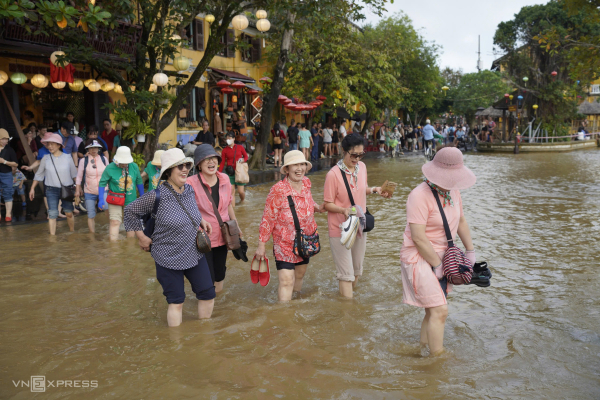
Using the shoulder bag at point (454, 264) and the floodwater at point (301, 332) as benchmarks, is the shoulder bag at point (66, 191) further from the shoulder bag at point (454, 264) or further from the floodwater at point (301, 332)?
the shoulder bag at point (454, 264)

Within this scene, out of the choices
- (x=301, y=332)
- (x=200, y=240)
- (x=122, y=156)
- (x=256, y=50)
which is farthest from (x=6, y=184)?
(x=256, y=50)

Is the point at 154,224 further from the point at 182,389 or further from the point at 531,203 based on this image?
the point at 531,203

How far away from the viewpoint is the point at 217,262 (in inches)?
236

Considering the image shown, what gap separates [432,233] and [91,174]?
6.50m

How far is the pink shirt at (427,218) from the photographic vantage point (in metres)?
4.31

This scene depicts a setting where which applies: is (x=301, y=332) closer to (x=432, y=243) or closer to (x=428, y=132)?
(x=432, y=243)

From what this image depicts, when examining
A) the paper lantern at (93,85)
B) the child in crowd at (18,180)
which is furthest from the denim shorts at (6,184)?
the paper lantern at (93,85)

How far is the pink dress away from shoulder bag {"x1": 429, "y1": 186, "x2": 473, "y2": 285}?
0.13 feet

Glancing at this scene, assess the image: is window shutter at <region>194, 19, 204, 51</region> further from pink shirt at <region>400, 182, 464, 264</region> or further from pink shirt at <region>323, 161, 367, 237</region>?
pink shirt at <region>400, 182, 464, 264</region>

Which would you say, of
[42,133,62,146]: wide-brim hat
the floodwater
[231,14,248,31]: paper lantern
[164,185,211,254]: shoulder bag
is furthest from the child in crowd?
[164,185,211,254]: shoulder bag

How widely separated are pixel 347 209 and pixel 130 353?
2429 mm

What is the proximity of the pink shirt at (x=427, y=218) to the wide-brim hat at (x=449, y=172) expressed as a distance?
0.38 ft

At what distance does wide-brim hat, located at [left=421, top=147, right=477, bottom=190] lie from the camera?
169 inches

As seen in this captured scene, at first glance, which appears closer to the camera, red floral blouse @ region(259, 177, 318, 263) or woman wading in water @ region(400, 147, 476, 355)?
woman wading in water @ region(400, 147, 476, 355)
